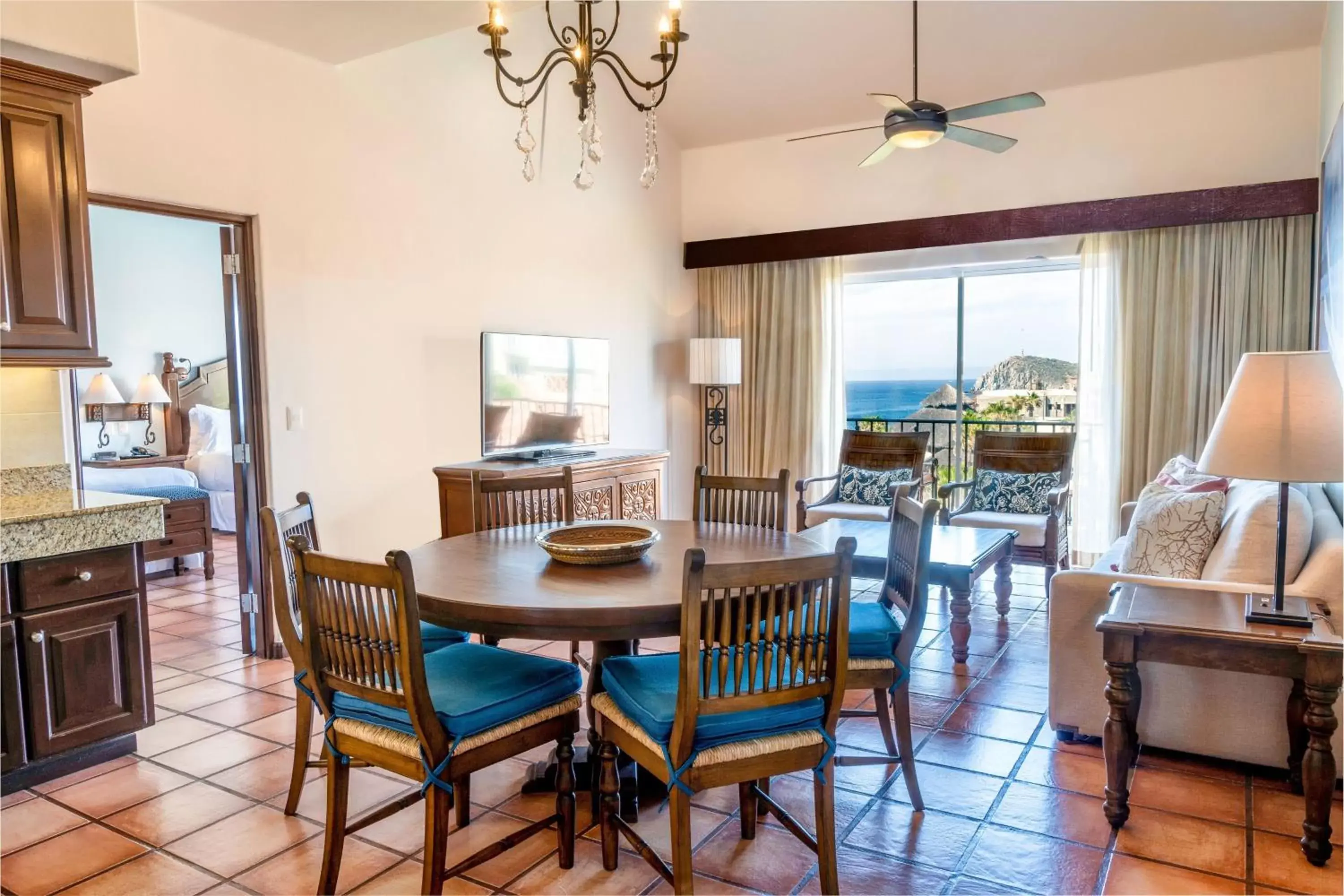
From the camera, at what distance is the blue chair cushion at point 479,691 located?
6.63 ft

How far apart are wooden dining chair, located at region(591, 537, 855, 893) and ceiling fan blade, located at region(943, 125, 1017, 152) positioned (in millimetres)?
2725

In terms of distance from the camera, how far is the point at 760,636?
1968 mm

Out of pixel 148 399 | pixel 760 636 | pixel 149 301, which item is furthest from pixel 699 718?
pixel 149 301

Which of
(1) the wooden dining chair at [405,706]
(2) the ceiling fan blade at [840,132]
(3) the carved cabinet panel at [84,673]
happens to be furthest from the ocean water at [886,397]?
(3) the carved cabinet panel at [84,673]

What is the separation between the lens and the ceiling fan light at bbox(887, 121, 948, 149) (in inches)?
145

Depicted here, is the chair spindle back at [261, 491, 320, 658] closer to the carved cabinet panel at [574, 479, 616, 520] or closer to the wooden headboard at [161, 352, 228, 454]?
the carved cabinet panel at [574, 479, 616, 520]

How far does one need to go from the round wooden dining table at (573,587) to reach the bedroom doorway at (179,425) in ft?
5.98

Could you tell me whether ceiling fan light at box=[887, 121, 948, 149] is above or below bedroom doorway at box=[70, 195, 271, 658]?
above

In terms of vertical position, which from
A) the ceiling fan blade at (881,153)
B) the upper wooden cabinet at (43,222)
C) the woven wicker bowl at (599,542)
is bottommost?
the woven wicker bowl at (599,542)

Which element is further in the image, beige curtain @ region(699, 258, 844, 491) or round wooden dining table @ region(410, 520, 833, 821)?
beige curtain @ region(699, 258, 844, 491)

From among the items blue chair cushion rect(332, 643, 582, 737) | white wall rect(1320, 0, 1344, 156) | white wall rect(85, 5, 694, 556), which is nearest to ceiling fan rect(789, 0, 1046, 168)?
white wall rect(1320, 0, 1344, 156)

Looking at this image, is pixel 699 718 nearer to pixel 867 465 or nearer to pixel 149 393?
pixel 867 465

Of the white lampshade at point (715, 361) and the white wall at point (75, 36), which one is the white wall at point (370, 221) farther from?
the white lampshade at point (715, 361)

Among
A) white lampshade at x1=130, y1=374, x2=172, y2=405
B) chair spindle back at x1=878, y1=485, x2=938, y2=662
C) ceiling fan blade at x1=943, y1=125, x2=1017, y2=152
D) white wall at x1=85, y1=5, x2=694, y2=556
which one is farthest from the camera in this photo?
white lampshade at x1=130, y1=374, x2=172, y2=405
